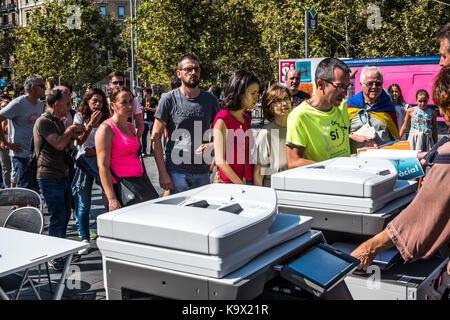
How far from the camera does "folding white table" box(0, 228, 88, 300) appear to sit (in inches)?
94.0

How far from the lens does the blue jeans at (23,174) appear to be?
5809 mm

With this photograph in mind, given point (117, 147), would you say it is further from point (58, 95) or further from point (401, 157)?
point (401, 157)

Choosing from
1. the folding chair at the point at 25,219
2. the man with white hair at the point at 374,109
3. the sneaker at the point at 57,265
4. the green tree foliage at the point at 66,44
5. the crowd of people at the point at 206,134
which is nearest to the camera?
the crowd of people at the point at 206,134

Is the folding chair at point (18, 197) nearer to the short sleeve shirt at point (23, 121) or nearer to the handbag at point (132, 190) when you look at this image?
the handbag at point (132, 190)

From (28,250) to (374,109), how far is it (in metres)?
3.25

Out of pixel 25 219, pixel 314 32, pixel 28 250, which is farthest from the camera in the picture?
pixel 314 32

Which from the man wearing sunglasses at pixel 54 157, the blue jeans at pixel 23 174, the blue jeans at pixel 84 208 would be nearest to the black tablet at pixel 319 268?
the man wearing sunglasses at pixel 54 157

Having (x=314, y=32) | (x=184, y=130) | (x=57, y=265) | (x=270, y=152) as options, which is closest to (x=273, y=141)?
(x=270, y=152)

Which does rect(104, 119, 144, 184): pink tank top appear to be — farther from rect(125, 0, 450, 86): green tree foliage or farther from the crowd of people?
rect(125, 0, 450, 86): green tree foliage

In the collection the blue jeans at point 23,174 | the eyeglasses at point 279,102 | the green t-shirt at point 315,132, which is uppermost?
the eyeglasses at point 279,102

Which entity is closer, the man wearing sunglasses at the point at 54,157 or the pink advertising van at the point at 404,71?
the man wearing sunglasses at the point at 54,157

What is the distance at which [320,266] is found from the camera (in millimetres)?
1727

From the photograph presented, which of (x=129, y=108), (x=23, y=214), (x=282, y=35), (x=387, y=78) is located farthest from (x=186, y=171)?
(x=282, y=35)
